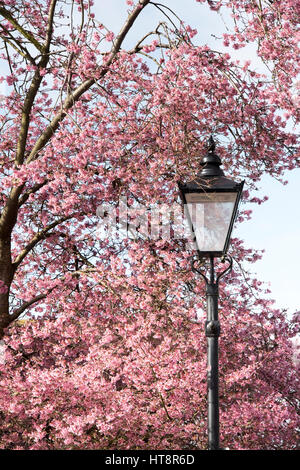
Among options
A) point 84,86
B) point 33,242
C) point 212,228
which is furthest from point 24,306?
point 212,228

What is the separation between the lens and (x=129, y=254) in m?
9.85

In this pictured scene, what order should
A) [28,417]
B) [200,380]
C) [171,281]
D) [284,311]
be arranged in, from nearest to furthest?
[200,380] < [28,417] < [171,281] < [284,311]

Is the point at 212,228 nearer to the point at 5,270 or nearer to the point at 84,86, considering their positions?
the point at 84,86

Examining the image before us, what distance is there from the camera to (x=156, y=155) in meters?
9.83

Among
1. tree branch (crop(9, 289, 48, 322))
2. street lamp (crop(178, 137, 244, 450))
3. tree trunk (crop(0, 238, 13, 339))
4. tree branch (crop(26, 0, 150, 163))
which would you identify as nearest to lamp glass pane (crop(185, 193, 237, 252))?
street lamp (crop(178, 137, 244, 450))

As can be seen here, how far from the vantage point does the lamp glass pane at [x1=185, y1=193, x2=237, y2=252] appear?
5715 millimetres

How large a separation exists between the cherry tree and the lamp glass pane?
2.33m

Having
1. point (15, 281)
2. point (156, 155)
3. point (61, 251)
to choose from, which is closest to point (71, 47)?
point (156, 155)

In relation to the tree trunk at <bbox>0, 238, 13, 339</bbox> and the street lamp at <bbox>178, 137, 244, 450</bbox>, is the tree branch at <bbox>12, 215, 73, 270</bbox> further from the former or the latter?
the street lamp at <bbox>178, 137, 244, 450</bbox>

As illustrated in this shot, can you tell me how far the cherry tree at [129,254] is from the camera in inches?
296

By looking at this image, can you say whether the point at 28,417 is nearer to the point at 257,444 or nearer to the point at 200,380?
the point at 200,380

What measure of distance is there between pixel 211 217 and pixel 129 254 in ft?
13.9

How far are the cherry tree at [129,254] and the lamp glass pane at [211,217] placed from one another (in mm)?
2331

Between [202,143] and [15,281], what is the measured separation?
5.04 metres
